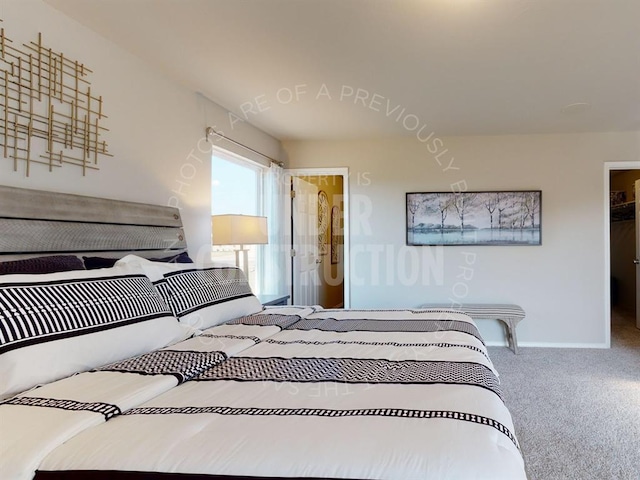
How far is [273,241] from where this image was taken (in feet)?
15.4

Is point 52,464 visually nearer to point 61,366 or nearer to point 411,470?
point 61,366

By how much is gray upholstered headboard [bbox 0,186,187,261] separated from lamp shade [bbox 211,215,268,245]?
0.44 metres

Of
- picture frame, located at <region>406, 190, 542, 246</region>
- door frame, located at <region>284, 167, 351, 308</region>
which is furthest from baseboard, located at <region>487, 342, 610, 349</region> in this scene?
door frame, located at <region>284, 167, 351, 308</region>

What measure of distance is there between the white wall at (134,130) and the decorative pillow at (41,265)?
18.6 inches

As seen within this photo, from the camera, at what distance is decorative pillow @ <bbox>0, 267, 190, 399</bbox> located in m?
1.21

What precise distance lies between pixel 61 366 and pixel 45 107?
4.48ft

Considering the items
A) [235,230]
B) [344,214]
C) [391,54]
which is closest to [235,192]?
[235,230]

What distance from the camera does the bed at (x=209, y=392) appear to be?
87 centimetres

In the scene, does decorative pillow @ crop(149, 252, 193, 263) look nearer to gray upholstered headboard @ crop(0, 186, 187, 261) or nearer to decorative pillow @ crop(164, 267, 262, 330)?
gray upholstered headboard @ crop(0, 186, 187, 261)

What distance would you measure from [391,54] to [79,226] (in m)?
1.99

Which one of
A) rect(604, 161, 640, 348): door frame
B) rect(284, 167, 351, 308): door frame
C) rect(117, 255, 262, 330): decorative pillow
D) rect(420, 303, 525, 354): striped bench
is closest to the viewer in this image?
rect(117, 255, 262, 330): decorative pillow

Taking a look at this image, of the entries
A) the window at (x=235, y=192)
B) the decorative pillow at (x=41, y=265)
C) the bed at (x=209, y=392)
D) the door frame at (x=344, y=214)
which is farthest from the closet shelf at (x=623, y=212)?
the decorative pillow at (x=41, y=265)

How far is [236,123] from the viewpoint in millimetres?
3951

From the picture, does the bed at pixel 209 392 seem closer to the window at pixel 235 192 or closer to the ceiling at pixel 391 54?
the ceiling at pixel 391 54
